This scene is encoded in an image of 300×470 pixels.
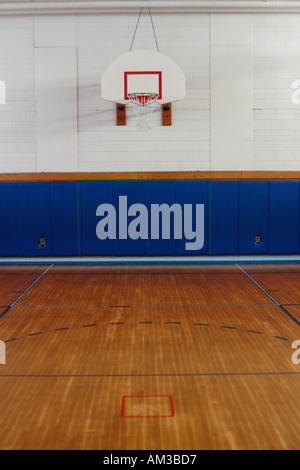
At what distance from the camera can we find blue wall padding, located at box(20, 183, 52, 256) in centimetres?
912

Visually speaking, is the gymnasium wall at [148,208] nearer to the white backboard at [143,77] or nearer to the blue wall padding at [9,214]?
the blue wall padding at [9,214]

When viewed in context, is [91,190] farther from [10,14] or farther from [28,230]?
[10,14]

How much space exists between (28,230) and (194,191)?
3.26 metres

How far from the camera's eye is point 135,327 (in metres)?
5.33

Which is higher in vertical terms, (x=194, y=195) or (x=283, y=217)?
(x=194, y=195)

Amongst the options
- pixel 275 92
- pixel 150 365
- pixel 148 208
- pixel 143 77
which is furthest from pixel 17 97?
pixel 150 365

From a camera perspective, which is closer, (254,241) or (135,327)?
(135,327)

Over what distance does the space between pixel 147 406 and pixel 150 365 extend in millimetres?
820

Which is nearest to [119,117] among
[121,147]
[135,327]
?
[121,147]

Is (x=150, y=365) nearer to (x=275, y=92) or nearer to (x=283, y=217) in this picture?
(x=283, y=217)

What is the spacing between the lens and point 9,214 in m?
9.15

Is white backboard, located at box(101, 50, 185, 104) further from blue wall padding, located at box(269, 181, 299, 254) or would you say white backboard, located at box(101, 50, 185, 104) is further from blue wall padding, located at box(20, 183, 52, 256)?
blue wall padding, located at box(269, 181, 299, 254)

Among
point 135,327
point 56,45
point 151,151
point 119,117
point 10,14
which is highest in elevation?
point 10,14

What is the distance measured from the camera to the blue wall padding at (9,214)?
913 centimetres
